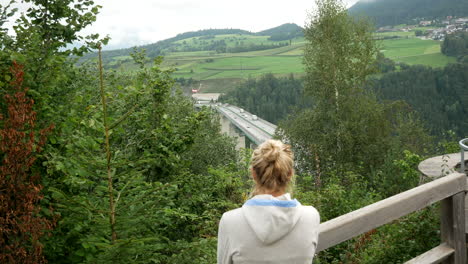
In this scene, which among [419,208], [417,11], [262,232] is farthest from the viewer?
[417,11]

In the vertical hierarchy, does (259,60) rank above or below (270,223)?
above

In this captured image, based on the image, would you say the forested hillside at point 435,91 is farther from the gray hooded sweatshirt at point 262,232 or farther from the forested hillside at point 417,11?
the forested hillside at point 417,11

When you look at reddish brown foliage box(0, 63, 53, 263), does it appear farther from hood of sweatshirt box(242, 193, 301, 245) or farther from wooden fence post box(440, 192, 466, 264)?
wooden fence post box(440, 192, 466, 264)

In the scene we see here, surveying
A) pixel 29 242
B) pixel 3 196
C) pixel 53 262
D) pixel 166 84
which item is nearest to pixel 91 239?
pixel 29 242

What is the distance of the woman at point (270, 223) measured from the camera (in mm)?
1902

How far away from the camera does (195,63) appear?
152m

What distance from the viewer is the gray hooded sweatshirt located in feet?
6.23

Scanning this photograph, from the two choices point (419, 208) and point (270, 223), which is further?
point (419, 208)

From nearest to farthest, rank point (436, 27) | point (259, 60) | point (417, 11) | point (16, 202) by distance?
point (16, 202), point (436, 27), point (259, 60), point (417, 11)

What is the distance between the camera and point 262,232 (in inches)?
74.1

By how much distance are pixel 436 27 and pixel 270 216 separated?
6138 inches

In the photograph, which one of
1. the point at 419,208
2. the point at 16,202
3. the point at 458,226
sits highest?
the point at 16,202

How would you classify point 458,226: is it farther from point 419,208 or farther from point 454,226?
point 419,208

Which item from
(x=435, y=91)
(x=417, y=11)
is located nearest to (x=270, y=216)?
(x=435, y=91)
